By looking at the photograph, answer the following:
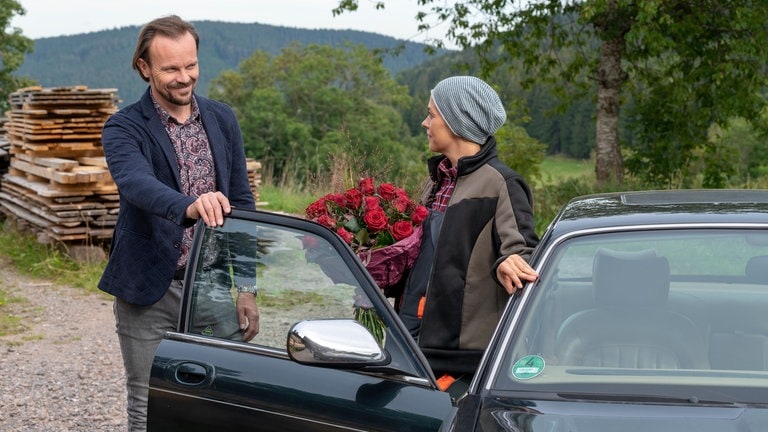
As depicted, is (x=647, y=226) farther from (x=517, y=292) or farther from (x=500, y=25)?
(x=500, y=25)

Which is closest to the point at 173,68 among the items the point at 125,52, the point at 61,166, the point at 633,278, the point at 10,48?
the point at 633,278

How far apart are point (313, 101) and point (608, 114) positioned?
2318 inches

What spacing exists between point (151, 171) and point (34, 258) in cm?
1022

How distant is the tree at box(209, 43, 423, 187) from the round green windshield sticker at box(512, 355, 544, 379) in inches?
2324

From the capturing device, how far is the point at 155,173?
11.9ft

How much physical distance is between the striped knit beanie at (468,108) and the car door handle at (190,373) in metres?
1.24

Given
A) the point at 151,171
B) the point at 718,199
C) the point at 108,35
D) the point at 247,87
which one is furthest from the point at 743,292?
the point at 108,35

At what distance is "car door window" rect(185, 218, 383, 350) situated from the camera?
3.12 m

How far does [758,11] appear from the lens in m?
16.8

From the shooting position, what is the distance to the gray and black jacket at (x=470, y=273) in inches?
138

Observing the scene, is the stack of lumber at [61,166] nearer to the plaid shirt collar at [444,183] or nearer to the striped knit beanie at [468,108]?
the plaid shirt collar at [444,183]

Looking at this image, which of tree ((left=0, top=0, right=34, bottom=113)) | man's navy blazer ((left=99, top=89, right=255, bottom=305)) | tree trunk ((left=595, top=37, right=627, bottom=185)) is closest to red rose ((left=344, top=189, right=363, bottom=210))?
man's navy blazer ((left=99, top=89, right=255, bottom=305))

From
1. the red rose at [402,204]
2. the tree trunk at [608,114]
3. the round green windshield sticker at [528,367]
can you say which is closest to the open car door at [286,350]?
the round green windshield sticker at [528,367]

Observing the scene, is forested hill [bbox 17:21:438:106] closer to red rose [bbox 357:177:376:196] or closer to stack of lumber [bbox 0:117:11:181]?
stack of lumber [bbox 0:117:11:181]
